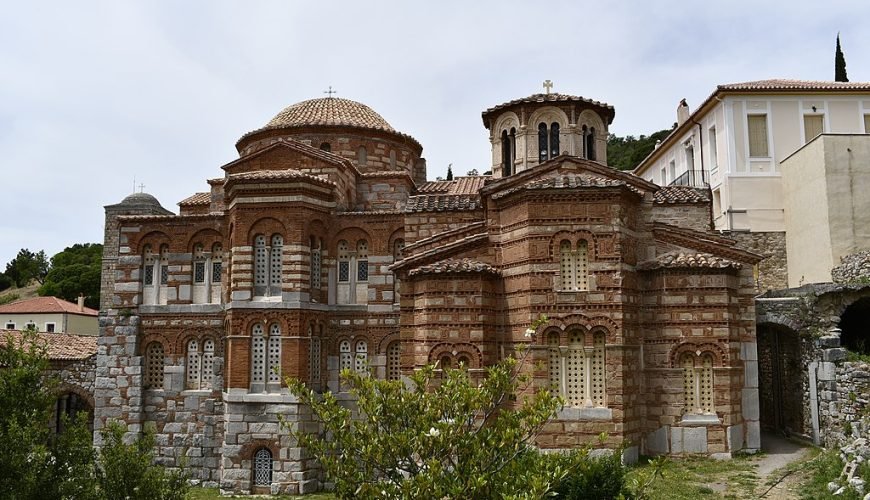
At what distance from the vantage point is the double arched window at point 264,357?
18.8 m

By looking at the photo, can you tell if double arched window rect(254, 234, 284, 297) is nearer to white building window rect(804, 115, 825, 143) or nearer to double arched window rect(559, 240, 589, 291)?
double arched window rect(559, 240, 589, 291)

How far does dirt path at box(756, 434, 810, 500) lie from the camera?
12.9m

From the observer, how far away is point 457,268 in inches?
629

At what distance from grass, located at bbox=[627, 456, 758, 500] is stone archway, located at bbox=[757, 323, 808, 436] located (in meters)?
3.49

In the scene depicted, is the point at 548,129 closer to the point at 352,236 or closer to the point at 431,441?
the point at 352,236

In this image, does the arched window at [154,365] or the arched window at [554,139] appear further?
the arched window at [154,365]

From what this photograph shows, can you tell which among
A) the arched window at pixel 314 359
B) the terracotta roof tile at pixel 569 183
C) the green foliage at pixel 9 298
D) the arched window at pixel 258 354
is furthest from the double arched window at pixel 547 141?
the green foliage at pixel 9 298

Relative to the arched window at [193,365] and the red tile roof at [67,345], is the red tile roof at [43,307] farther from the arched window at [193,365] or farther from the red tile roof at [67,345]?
the arched window at [193,365]

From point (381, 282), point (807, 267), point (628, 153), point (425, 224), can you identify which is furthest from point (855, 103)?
point (628, 153)

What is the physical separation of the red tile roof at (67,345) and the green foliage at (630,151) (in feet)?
108

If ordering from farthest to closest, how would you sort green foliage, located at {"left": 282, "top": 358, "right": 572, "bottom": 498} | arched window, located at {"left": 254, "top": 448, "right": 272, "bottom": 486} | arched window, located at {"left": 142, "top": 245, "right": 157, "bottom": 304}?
arched window, located at {"left": 142, "top": 245, "right": 157, "bottom": 304}, arched window, located at {"left": 254, "top": 448, "right": 272, "bottom": 486}, green foliage, located at {"left": 282, "top": 358, "right": 572, "bottom": 498}

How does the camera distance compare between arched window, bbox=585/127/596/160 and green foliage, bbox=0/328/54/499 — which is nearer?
green foliage, bbox=0/328/54/499

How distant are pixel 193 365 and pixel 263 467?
389 cm

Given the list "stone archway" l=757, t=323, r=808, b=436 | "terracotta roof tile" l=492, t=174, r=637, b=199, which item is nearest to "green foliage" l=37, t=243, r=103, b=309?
"terracotta roof tile" l=492, t=174, r=637, b=199
